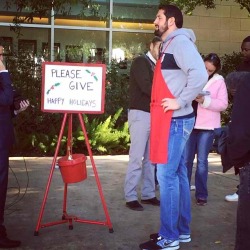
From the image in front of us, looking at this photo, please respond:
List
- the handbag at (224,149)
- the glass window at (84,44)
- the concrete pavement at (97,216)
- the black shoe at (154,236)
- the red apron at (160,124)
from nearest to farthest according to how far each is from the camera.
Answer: the handbag at (224,149) < the red apron at (160,124) < the black shoe at (154,236) < the concrete pavement at (97,216) < the glass window at (84,44)

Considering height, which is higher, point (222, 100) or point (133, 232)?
point (222, 100)

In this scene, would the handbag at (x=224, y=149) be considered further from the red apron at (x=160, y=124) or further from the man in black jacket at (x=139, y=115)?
the man in black jacket at (x=139, y=115)

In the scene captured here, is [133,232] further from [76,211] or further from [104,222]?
[76,211]

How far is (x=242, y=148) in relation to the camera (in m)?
3.08

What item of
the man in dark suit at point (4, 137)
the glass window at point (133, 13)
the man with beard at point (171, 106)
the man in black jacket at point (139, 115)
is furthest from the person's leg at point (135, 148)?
the glass window at point (133, 13)

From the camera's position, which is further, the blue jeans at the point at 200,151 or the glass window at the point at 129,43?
the glass window at the point at 129,43

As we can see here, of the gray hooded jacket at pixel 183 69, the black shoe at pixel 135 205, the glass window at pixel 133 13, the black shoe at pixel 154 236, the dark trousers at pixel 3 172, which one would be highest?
the glass window at pixel 133 13

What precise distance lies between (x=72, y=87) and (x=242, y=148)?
2.75 metres

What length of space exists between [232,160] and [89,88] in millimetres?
2578

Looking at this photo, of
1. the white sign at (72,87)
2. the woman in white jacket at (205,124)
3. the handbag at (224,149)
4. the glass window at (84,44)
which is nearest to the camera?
the handbag at (224,149)

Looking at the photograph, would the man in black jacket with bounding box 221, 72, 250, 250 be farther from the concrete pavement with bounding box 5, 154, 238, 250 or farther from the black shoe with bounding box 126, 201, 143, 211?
the black shoe with bounding box 126, 201, 143, 211

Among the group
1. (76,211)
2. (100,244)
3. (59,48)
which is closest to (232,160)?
(100,244)

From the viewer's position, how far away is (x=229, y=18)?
14945mm

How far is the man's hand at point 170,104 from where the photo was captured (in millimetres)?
4672
